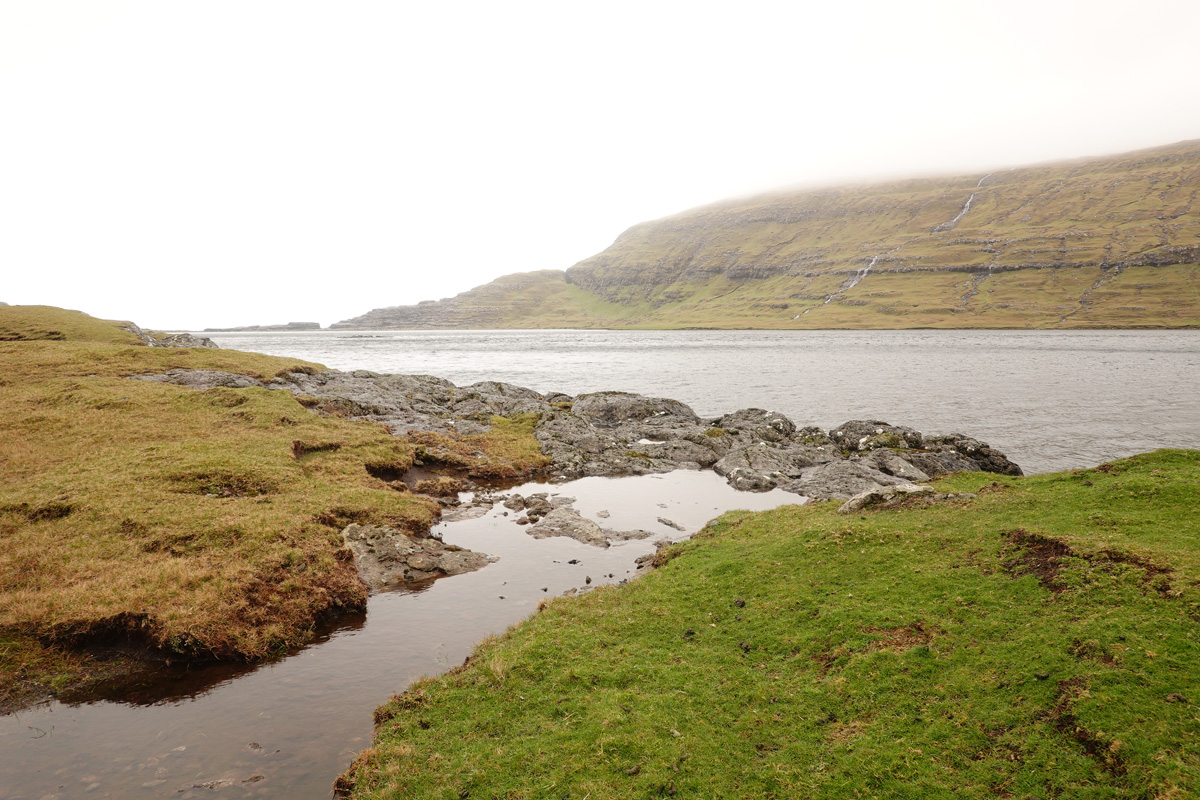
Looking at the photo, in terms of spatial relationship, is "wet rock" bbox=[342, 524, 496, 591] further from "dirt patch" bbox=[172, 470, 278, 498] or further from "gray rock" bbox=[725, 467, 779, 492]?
"gray rock" bbox=[725, 467, 779, 492]

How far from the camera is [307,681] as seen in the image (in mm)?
17438

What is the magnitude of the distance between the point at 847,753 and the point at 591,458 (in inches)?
1388

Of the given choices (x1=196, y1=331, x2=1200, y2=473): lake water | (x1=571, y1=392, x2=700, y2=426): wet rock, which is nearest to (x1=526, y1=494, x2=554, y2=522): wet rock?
(x1=571, y1=392, x2=700, y2=426): wet rock

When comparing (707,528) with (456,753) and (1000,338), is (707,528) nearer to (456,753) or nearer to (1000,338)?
(456,753)

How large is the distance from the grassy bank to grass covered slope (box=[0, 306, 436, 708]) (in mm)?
66

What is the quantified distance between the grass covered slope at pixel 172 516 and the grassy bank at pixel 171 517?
0.07 metres

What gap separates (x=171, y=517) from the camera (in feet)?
80.4

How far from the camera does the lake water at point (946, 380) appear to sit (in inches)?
2205

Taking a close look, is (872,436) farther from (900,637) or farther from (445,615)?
(445,615)

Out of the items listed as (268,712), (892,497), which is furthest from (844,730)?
(892,497)

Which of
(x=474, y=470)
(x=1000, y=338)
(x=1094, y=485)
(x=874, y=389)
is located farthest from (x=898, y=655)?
(x=1000, y=338)

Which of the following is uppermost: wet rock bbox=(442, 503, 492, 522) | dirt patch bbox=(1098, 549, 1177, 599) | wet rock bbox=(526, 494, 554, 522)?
dirt patch bbox=(1098, 549, 1177, 599)

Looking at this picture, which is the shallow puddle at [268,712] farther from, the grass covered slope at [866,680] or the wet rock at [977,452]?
Result: the wet rock at [977,452]

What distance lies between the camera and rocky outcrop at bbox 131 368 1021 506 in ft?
130
